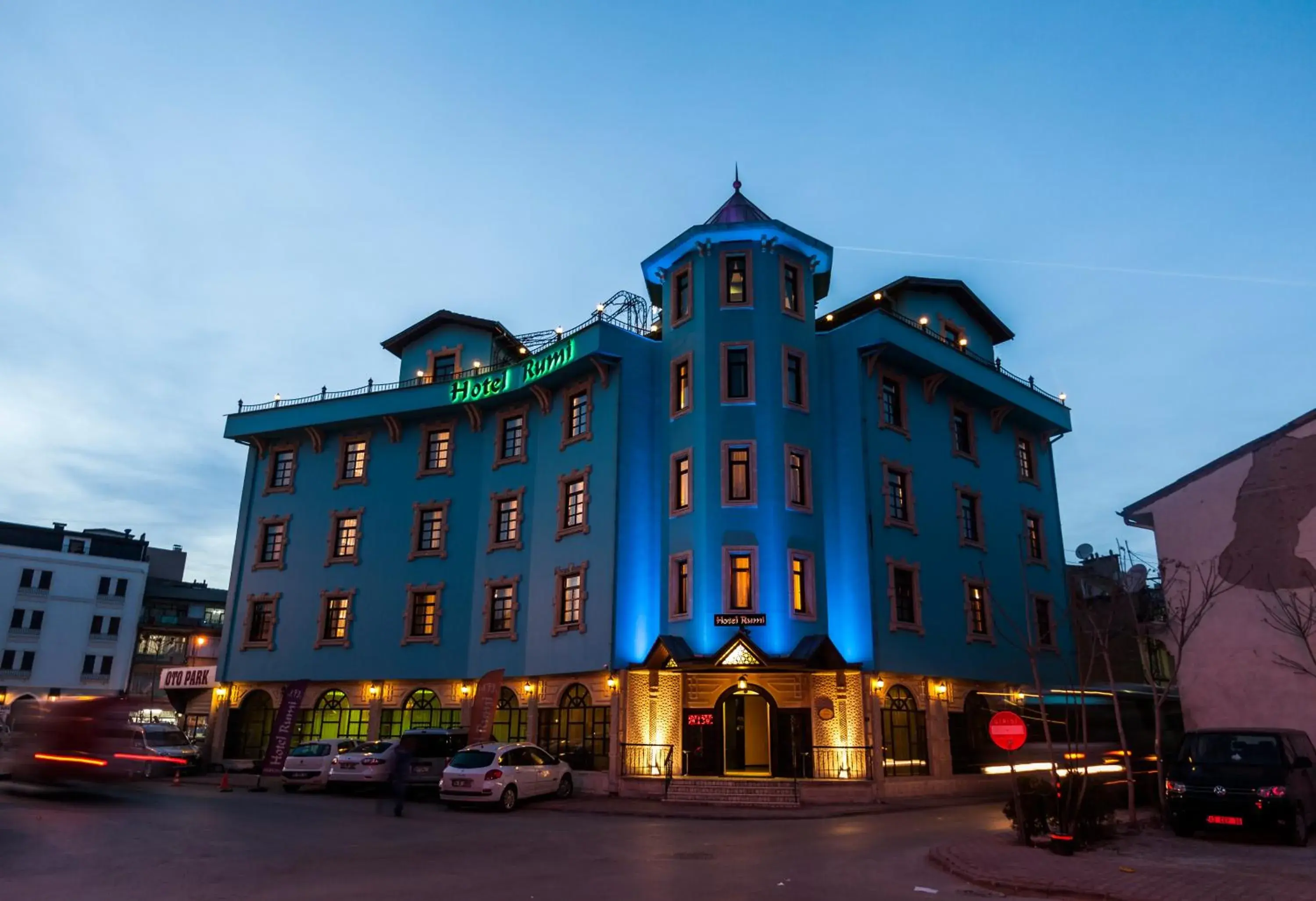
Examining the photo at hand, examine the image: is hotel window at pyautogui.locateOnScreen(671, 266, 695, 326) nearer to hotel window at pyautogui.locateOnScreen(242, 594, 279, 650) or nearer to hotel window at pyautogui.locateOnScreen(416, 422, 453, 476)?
hotel window at pyautogui.locateOnScreen(416, 422, 453, 476)

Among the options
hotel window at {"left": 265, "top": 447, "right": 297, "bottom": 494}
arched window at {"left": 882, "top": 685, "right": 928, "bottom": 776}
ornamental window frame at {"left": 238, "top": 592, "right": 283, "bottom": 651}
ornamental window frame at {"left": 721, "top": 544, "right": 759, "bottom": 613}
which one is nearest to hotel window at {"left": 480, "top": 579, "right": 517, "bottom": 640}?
ornamental window frame at {"left": 721, "top": 544, "right": 759, "bottom": 613}

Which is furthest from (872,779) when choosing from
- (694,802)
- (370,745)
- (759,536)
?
(370,745)

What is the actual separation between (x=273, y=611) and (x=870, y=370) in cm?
2467

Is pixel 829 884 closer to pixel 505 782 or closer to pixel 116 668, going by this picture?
pixel 505 782

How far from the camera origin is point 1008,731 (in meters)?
14.0

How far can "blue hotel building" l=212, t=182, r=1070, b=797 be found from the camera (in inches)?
1062

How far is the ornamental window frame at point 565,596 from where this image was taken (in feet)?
95.6

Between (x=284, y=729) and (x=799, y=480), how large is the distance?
63.4 feet

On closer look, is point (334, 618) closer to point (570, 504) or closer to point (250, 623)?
point (250, 623)

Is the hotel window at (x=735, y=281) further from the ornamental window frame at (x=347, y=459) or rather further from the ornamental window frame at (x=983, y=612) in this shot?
the ornamental window frame at (x=347, y=459)

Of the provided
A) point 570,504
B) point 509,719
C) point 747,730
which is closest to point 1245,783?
point 747,730

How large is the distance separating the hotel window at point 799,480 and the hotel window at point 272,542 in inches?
835

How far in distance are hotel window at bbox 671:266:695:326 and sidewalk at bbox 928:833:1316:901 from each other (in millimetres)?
19481

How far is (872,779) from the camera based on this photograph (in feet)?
83.1
